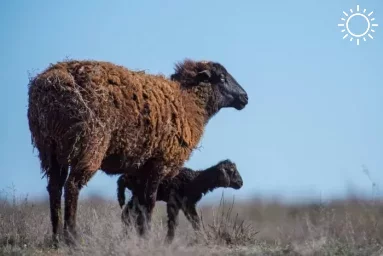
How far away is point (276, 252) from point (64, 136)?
11.2ft

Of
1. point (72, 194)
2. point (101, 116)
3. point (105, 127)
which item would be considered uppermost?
point (101, 116)

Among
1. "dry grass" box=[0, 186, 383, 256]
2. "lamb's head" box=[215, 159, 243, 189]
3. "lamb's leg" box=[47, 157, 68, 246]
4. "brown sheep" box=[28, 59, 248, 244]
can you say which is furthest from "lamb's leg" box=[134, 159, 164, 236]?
"lamb's head" box=[215, 159, 243, 189]

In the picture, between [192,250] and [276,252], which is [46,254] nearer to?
[192,250]

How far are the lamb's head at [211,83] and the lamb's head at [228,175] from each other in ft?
4.00

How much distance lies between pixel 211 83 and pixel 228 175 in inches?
78.7

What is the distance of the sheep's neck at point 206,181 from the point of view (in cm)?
1512

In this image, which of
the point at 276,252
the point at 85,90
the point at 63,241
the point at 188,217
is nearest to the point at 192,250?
the point at 276,252

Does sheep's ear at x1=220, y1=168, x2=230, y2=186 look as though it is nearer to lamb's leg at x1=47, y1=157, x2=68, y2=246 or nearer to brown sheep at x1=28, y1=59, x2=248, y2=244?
brown sheep at x1=28, y1=59, x2=248, y2=244

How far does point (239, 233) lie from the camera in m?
13.0

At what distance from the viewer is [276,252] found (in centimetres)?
1071

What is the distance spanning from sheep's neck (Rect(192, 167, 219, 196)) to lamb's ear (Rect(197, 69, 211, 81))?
187 centimetres

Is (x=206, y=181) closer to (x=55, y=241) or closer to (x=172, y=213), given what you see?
(x=172, y=213)

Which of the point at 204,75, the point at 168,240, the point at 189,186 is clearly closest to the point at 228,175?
the point at 189,186

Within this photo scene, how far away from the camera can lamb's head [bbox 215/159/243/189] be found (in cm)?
1543
